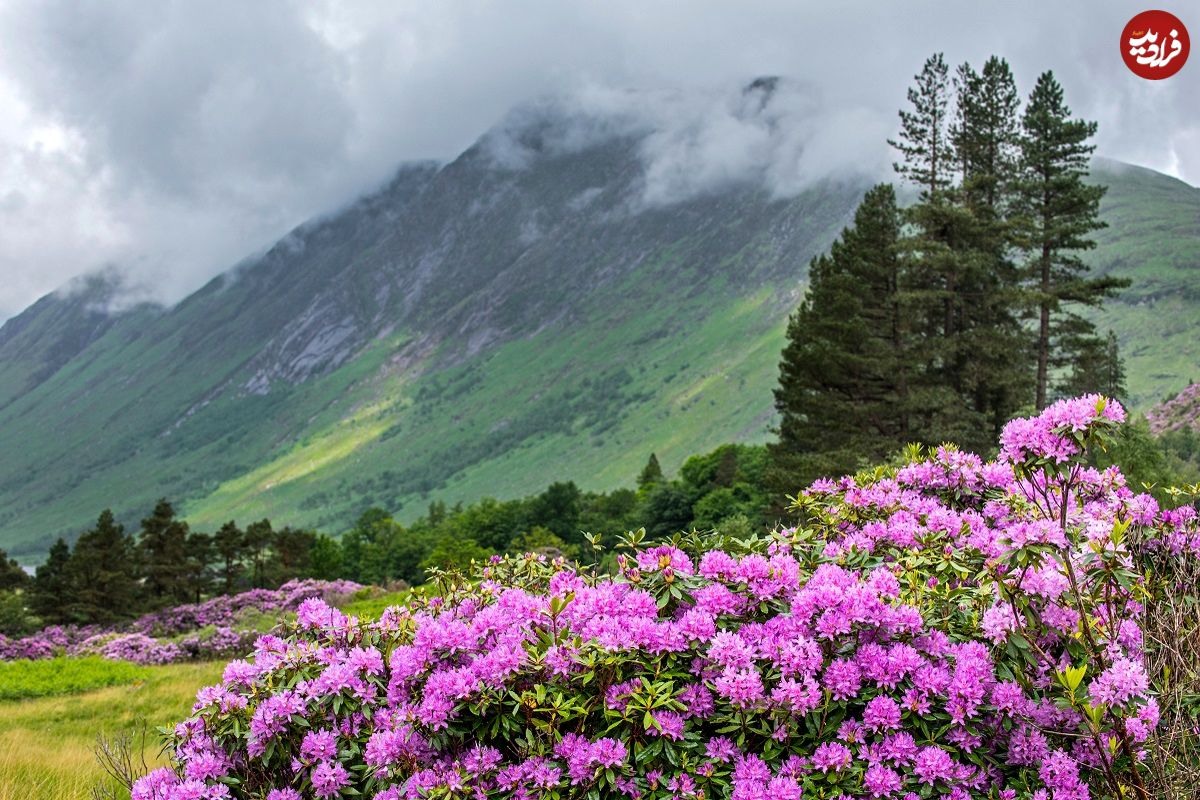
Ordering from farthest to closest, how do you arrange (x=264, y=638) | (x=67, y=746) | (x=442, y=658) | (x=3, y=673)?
(x=3, y=673)
(x=67, y=746)
(x=264, y=638)
(x=442, y=658)

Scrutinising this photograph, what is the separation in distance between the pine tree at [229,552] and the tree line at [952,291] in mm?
28681

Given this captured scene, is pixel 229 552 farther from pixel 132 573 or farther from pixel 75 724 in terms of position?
pixel 75 724

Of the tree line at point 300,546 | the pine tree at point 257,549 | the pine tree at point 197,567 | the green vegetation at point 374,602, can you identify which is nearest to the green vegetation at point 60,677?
the green vegetation at point 374,602

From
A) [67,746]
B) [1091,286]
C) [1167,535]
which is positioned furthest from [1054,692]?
[1091,286]

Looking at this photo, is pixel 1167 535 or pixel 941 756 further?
pixel 1167 535

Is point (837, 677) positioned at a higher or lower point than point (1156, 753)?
higher

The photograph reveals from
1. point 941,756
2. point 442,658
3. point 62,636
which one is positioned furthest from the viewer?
point 62,636

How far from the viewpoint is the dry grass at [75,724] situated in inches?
269

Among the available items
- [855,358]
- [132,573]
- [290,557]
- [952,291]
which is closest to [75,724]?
[855,358]

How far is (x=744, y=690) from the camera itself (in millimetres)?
3516

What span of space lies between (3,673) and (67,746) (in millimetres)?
9252

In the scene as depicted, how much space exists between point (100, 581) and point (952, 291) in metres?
38.5

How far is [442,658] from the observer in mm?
4090

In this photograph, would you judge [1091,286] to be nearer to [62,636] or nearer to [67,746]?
[67,746]
